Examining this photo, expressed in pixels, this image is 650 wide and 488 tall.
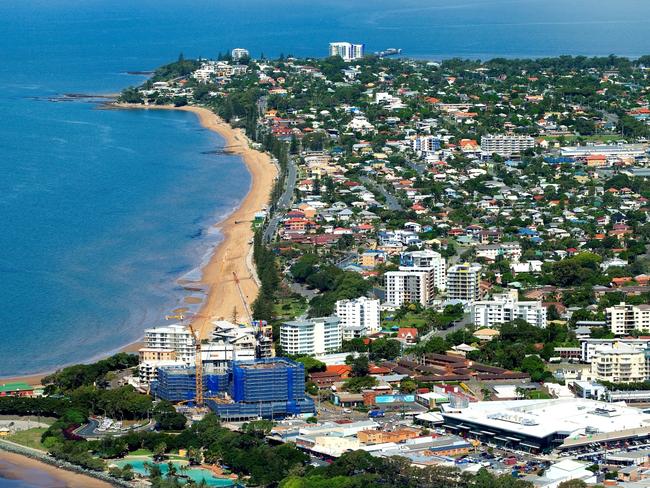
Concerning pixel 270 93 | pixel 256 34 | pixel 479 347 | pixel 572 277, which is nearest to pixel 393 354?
pixel 479 347

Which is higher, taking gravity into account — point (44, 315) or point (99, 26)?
point (99, 26)

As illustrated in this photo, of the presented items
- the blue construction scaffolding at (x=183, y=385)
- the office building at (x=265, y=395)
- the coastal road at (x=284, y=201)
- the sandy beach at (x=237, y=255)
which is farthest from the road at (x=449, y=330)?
the coastal road at (x=284, y=201)

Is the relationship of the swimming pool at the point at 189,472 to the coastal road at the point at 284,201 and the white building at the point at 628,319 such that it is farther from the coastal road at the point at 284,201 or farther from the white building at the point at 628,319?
the coastal road at the point at 284,201

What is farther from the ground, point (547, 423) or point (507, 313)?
point (507, 313)

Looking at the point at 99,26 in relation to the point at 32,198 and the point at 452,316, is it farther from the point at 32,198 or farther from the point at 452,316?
the point at 452,316

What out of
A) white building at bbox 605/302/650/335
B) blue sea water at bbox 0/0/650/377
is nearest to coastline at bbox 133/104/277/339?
blue sea water at bbox 0/0/650/377

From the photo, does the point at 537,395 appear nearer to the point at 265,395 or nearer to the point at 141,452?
the point at 265,395

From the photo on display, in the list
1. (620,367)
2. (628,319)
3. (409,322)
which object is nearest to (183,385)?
(409,322)
